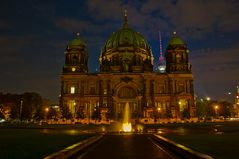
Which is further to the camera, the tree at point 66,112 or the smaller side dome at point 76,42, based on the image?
the smaller side dome at point 76,42

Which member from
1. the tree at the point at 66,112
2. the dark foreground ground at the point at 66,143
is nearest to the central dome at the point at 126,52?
the tree at the point at 66,112

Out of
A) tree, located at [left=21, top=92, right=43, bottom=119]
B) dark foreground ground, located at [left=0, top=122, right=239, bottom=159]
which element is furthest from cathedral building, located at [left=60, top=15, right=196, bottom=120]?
dark foreground ground, located at [left=0, top=122, right=239, bottom=159]

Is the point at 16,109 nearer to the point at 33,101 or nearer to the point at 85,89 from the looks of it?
the point at 33,101

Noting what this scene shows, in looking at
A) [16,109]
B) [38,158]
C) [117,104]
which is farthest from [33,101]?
[38,158]

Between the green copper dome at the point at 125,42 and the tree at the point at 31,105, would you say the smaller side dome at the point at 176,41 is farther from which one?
the tree at the point at 31,105

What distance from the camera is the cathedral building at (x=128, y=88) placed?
275 feet

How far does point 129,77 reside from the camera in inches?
3423

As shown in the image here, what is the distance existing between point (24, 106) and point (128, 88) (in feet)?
121

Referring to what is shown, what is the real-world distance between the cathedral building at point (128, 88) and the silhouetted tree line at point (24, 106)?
16035 mm

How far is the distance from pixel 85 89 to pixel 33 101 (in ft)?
74.1

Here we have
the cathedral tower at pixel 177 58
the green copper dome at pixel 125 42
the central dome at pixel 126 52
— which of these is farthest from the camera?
the green copper dome at pixel 125 42

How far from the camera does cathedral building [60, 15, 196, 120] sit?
83.9m

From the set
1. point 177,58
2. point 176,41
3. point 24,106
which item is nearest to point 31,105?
point 24,106

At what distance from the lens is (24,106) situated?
312 feet
